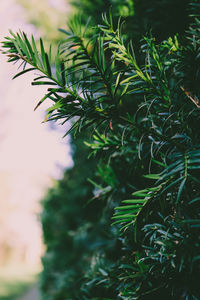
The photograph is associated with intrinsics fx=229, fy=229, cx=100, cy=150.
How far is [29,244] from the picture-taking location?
22.6 metres

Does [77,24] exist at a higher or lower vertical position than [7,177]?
lower

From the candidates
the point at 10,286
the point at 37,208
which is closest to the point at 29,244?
the point at 10,286

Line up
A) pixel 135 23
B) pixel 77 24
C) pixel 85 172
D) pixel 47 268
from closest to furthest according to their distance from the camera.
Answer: pixel 77 24 < pixel 135 23 < pixel 85 172 < pixel 47 268

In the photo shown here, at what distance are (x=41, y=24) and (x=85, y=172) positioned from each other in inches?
115

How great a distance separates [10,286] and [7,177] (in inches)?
326

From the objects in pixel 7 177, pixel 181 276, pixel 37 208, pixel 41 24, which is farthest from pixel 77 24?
pixel 7 177

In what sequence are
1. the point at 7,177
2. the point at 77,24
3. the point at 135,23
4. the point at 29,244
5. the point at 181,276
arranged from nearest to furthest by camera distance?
the point at 181,276 → the point at 77,24 → the point at 135,23 → the point at 7,177 → the point at 29,244

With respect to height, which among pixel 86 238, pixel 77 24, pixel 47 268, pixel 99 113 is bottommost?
pixel 47 268

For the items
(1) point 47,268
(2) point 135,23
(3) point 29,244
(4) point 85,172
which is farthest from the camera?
(3) point 29,244

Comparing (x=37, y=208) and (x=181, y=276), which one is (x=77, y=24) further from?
(x=37, y=208)

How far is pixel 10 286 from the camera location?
10984 millimetres

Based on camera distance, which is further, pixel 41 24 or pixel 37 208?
pixel 37 208

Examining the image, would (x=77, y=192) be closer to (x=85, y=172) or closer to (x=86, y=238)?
(x=85, y=172)

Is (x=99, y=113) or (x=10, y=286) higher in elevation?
(x=99, y=113)
